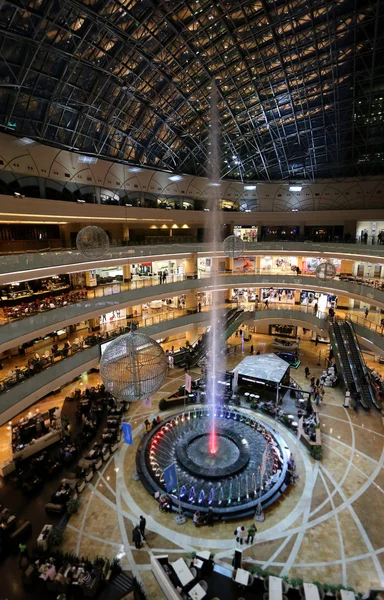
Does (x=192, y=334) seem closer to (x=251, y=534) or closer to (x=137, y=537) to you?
(x=251, y=534)

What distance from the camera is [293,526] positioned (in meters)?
13.0

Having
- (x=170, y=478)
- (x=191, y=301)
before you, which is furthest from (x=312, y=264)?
(x=170, y=478)

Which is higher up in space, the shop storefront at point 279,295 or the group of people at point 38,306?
the group of people at point 38,306

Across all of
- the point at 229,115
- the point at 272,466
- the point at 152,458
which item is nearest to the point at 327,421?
the point at 272,466

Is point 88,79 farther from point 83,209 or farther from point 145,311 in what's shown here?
point 145,311

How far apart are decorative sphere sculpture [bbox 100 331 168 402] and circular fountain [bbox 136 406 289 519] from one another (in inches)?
248

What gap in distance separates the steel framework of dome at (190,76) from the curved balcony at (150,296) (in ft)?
39.3

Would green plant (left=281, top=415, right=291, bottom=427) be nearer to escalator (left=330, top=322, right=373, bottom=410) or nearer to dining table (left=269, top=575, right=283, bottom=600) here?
escalator (left=330, top=322, right=373, bottom=410)

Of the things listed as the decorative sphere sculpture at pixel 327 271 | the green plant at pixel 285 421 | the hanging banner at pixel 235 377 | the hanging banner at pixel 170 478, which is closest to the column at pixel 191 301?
the hanging banner at pixel 235 377

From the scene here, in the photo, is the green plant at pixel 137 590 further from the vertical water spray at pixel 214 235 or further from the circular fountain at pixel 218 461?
the vertical water spray at pixel 214 235

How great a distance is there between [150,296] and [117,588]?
20007 mm

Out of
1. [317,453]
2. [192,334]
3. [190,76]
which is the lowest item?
[317,453]

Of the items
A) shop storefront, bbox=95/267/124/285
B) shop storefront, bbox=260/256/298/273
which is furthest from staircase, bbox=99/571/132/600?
shop storefront, bbox=260/256/298/273

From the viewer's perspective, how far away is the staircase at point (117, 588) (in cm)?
1024
